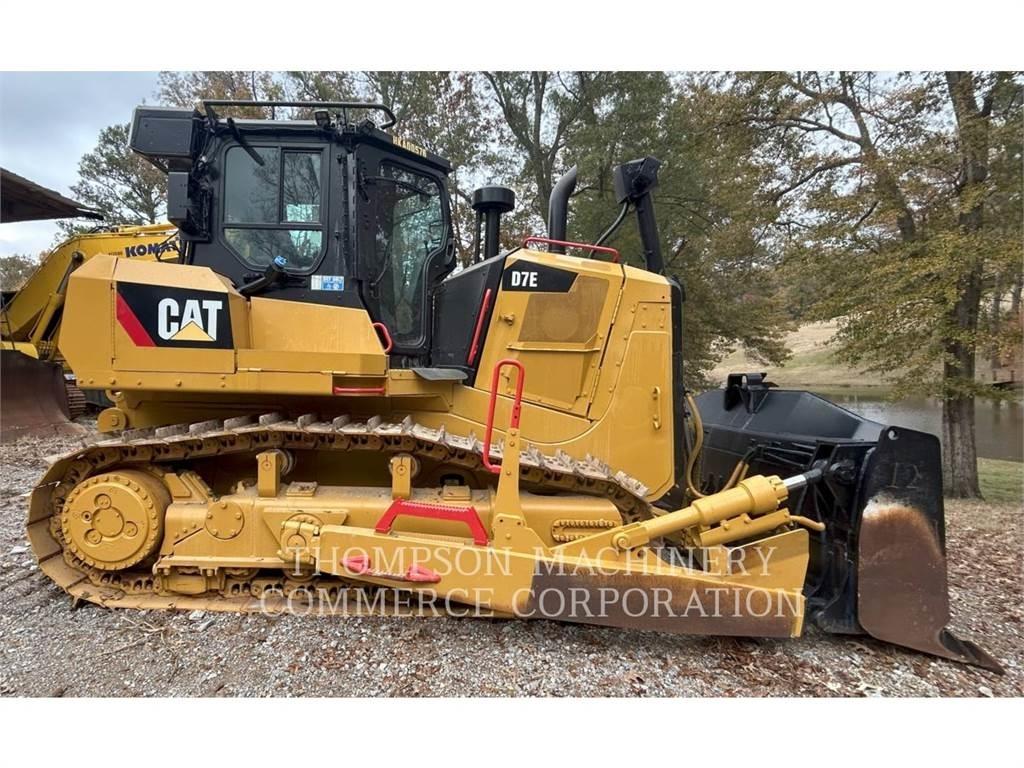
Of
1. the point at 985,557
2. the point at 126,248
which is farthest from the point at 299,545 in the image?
the point at 126,248

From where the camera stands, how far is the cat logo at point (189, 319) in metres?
2.61

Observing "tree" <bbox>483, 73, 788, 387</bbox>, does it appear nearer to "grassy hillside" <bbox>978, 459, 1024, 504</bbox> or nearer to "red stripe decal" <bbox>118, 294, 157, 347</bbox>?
"grassy hillside" <bbox>978, 459, 1024, 504</bbox>

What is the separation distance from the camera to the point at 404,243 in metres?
3.30

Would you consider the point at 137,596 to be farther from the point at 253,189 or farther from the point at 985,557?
the point at 985,557

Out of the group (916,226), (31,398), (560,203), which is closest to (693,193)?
(916,226)

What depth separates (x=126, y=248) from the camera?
279 inches

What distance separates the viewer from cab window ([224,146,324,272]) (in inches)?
117

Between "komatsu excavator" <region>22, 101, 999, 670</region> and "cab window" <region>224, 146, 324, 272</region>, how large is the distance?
1 cm

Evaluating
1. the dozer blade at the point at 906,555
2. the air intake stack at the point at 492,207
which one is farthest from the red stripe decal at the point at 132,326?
the dozer blade at the point at 906,555

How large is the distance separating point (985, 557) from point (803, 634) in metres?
2.76

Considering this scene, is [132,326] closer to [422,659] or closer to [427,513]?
[427,513]

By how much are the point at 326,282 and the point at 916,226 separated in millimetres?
7325

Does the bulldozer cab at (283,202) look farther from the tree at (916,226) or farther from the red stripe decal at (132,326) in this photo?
the tree at (916,226)

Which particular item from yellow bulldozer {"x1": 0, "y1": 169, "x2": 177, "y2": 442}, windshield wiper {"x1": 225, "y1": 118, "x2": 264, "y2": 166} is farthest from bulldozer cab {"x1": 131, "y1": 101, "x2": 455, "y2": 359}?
yellow bulldozer {"x1": 0, "y1": 169, "x2": 177, "y2": 442}
